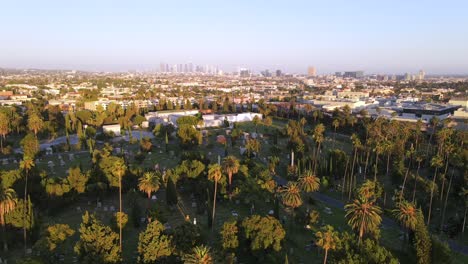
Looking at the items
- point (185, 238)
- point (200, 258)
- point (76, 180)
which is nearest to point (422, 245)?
point (200, 258)

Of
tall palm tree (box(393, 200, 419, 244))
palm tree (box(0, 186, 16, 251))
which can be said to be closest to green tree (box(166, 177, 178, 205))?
palm tree (box(0, 186, 16, 251))

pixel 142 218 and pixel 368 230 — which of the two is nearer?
pixel 368 230

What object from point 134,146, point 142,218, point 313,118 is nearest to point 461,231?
point 142,218

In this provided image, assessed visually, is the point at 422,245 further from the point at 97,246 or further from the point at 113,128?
the point at 113,128

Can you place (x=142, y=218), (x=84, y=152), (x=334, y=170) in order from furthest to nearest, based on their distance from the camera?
(x=84, y=152) < (x=334, y=170) < (x=142, y=218)

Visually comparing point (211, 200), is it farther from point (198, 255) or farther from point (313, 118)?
point (313, 118)

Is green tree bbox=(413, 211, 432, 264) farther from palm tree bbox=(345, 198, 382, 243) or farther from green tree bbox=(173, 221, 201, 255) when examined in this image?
green tree bbox=(173, 221, 201, 255)
